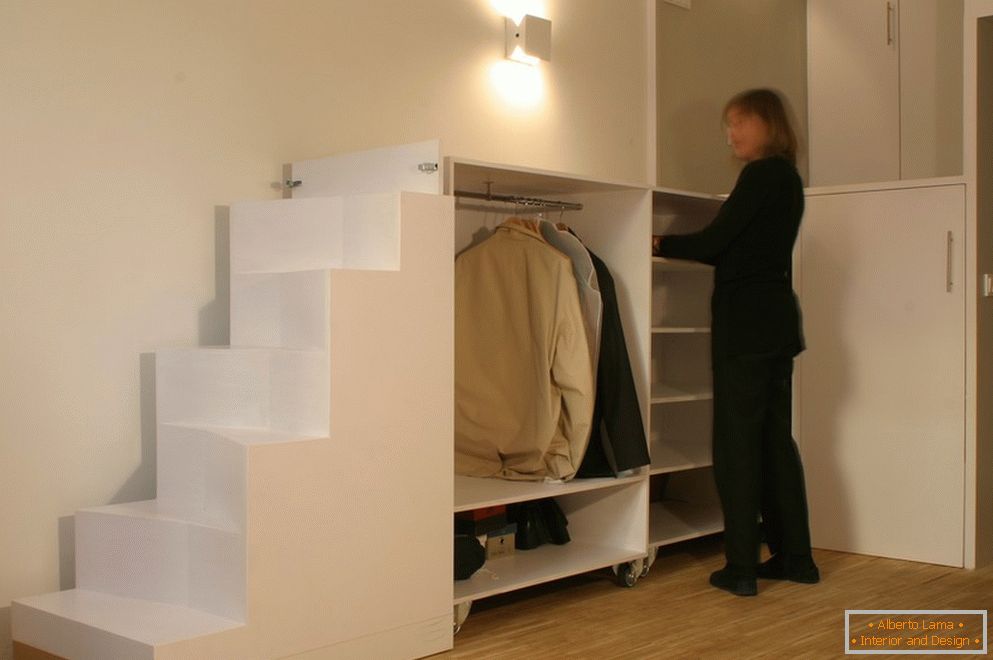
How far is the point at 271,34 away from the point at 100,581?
166 centimetres

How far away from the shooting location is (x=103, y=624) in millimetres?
2512

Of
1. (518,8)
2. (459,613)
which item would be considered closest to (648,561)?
(459,613)

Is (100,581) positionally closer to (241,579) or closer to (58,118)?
(241,579)

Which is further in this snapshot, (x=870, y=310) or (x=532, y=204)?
(x=870, y=310)

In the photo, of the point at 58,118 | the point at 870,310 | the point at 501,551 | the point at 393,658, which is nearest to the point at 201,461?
the point at 393,658

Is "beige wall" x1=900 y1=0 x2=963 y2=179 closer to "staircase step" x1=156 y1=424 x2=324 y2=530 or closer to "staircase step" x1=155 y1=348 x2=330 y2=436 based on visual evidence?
"staircase step" x1=155 y1=348 x2=330 y2=436

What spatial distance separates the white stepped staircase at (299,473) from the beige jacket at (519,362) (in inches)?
25.8

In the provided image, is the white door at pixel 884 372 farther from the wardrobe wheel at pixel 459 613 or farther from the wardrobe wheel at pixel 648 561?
the wardrobe wheel at pixel 459 613

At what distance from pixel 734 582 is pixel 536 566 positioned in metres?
0.70

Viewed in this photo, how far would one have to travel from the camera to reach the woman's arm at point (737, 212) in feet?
11.9

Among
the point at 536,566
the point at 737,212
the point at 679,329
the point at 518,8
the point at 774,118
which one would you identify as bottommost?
the point at 536,566

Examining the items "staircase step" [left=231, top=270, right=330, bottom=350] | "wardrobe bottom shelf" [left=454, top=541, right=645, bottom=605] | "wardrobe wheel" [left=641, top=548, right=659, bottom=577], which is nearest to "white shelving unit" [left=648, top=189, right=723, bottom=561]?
"wardrobe wheel" [left=641, top=548, right=659, bottom=577]

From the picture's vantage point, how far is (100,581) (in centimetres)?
280

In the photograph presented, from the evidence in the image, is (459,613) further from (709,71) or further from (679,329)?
(709,71)
